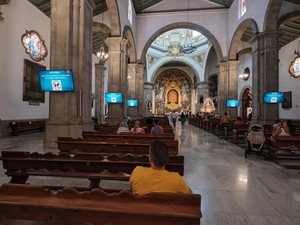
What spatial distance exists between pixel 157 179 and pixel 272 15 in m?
12.5

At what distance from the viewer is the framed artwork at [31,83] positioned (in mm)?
10773

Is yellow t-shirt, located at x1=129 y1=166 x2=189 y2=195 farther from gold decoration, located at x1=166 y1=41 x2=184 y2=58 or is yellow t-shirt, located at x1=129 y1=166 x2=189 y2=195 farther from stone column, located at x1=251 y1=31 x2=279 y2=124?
gold decoration, located at x1=166 y1=41 x2=184 y2=58

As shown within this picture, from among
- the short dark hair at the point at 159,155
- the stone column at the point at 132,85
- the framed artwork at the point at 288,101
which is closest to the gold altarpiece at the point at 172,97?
the stone column at the point at 132,85

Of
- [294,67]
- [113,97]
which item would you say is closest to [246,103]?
[294,67]

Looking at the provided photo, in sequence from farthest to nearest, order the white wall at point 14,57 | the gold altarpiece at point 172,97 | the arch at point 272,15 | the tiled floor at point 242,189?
1. the gold altarpiece at point 172,97
2. the arch at point 272,15
3. the white wall at point 14,57
4. the tiled floor at point 242,189

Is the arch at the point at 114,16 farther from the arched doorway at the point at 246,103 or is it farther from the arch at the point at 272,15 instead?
the arched doorway at the point at 246,103

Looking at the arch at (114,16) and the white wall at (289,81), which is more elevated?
the arch at (114,16)

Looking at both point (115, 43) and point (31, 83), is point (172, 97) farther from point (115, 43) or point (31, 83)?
point (31, 83)

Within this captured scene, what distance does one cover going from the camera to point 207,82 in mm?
29062

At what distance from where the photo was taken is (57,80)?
6117 millimetres

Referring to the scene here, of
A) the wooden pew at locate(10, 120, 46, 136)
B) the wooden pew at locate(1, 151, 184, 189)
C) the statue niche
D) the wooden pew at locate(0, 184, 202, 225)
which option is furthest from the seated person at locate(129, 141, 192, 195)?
the statue niche

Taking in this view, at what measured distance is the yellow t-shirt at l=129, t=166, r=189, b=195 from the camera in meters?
1.51

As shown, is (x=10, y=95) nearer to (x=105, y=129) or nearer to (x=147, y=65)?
(x=105, y=129)

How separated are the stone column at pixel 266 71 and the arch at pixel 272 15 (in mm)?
355
